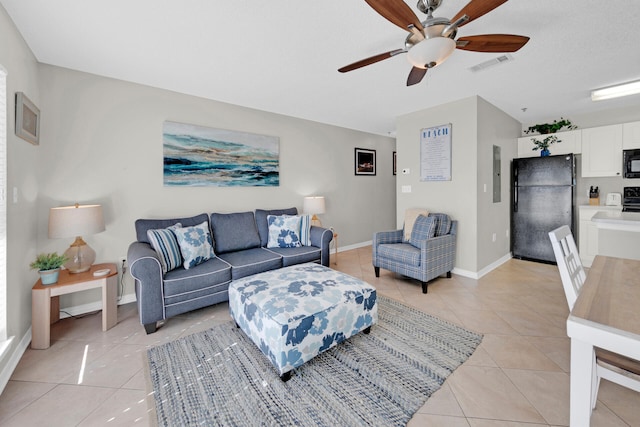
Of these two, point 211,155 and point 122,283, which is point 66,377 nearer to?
point 122,283

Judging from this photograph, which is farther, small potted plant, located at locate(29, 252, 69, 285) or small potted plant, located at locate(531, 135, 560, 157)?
small potted plant, located at locate(531, 135, 560, 157)

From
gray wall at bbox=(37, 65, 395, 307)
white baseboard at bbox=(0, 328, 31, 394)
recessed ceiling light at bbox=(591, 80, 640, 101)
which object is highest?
recessed ceiling light at bbox=(591, 80, 640, 101)

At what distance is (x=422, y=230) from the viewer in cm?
322

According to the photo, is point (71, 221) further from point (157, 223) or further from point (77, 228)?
point (157, 223)

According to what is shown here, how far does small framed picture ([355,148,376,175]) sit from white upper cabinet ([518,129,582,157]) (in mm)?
2485

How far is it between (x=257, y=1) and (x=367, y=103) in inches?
85.0

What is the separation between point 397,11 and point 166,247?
2.52 m

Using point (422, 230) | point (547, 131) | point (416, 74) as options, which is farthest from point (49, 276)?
point (547, 131)

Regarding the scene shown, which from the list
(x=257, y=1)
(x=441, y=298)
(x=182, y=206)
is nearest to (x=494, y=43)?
(x=257, y=1)

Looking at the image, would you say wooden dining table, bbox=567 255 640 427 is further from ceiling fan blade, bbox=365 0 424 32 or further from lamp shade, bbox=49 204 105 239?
lamp shade, bbox=49 204 105 239

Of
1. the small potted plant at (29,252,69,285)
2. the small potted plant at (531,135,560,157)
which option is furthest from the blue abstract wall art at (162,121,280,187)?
the small potted plant at (531,135,560,157)

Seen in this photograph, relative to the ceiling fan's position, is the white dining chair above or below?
below

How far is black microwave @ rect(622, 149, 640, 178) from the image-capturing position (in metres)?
3.48

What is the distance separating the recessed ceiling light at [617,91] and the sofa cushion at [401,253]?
108 inches
